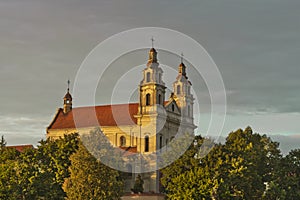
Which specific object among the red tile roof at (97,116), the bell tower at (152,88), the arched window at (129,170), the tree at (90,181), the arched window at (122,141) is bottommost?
the tree at (90,181)

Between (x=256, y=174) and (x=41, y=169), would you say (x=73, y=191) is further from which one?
(x=256, y=174)

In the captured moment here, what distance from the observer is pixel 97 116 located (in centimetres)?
11075

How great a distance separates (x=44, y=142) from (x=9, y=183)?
9977 mm

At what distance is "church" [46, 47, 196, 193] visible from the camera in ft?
336

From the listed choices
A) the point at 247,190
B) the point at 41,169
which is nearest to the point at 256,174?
the point at 247,190

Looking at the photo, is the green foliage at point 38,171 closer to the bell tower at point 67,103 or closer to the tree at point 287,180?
the tree at point 287,180

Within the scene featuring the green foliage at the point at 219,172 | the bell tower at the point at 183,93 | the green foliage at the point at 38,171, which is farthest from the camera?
the bell tower at the point at 183,93

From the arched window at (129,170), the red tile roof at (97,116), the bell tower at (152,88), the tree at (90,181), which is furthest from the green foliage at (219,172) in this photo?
the red tile roof at (97,116)

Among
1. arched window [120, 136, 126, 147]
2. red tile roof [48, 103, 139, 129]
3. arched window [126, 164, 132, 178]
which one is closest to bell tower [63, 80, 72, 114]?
red tile roof [48, 103, 139, 129]

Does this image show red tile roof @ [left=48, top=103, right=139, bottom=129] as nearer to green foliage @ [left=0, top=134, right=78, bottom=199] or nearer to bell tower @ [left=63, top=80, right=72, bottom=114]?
bell tower @ [left=63, top=80, right=72, bottom=114]

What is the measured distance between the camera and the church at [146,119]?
102562 mm

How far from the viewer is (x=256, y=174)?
7475 centimetres

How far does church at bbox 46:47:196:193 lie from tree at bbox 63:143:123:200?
32650 millimetres

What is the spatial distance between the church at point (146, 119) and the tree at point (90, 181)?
3265cm
